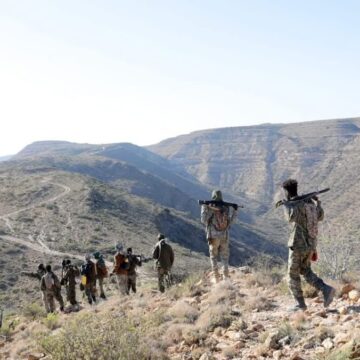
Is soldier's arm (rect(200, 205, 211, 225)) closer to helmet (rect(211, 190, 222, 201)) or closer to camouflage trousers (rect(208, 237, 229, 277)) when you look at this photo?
helmet (rect(211, 190, 222, 201))

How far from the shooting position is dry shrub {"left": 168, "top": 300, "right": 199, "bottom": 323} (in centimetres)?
764

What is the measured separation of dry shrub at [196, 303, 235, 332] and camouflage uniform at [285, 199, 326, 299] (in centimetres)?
126

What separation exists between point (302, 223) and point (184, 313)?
254cm

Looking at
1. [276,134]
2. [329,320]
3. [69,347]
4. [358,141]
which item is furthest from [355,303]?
[276,134]

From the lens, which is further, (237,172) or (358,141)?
(237,172)

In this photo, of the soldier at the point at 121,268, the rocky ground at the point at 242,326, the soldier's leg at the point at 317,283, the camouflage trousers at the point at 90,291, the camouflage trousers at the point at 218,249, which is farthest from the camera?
the camouflage trousers at the point at 90,291

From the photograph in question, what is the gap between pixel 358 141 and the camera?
495 feet

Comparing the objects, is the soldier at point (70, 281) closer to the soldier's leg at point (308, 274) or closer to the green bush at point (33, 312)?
the green bush at point (33, 312)

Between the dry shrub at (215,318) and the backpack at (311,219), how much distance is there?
1.77 m

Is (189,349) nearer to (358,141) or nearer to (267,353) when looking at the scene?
(267,353)

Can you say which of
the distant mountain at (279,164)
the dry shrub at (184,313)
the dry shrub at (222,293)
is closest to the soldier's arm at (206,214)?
the dry shrub at (222,293)

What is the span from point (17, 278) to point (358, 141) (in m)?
137

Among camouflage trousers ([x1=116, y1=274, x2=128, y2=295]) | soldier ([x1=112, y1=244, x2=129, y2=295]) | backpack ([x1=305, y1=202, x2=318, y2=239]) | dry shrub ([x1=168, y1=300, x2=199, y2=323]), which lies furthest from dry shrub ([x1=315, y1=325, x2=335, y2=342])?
camouflage trousers ([x1=116, y1=274, x2=128, y2=295])

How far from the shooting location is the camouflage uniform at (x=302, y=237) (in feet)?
21.2
